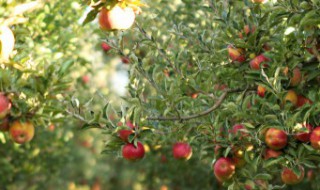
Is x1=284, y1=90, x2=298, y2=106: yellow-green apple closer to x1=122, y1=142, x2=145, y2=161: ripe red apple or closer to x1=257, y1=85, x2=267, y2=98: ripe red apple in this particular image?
x1=257, y1=85, x2=267, y2=98: ripe red apple

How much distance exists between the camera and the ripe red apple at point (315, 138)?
3.23 metres

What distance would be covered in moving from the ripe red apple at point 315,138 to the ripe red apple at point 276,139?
7.5 inches

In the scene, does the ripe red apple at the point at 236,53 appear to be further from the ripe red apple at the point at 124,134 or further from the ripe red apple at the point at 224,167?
the ripe red apple at the point at 124,134

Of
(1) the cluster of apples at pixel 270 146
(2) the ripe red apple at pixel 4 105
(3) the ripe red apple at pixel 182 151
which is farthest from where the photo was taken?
(3) the ripe red apple at pixel 182 151

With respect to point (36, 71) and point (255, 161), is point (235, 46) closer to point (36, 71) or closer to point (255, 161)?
point (255, 161)

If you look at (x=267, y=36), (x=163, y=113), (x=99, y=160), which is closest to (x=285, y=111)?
(x=267, y=36)

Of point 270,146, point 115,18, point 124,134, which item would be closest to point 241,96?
point 270,146

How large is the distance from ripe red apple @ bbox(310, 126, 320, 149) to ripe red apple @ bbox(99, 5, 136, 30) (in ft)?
4.56

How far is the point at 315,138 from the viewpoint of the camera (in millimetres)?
3260

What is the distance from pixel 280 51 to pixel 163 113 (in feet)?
3.31

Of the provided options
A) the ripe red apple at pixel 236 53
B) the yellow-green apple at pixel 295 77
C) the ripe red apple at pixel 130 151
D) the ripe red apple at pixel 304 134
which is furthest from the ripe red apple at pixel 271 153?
the ripe red apple at pixel 130 151

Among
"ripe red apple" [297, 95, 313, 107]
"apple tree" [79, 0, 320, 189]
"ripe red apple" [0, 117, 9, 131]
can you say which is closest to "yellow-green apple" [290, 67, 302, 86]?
"apple tree" [79, 0, 320, 189]

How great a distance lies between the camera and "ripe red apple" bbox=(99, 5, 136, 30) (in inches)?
124

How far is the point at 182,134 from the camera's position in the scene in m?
4.17
